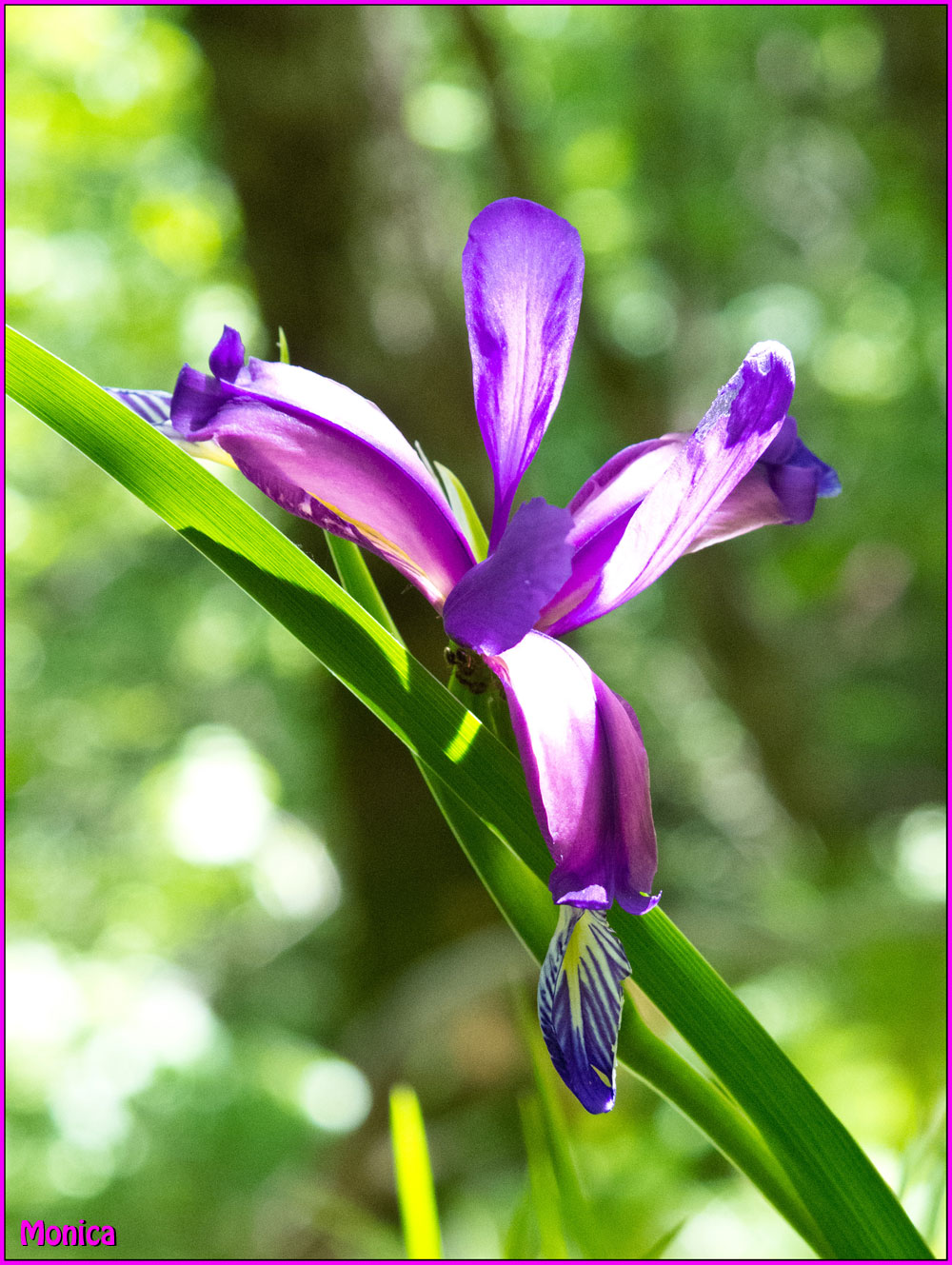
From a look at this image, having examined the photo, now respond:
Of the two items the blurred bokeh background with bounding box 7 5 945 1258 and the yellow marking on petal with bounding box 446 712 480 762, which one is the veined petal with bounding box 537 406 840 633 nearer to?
the yellow marking on petal with bounding box 446 712 480 762

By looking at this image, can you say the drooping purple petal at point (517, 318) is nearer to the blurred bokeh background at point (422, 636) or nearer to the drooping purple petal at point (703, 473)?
the drooping purple petal at point (703, 473)

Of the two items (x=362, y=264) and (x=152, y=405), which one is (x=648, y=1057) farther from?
(x=362, y=264)

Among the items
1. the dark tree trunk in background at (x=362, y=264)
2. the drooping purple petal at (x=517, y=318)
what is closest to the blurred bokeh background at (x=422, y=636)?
the dark tree trunk in background at (x=362, y=264)

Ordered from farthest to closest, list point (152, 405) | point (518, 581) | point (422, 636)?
point (422, 636), point (152, 405), point (518, 581)

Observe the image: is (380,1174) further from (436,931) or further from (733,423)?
(733,423)

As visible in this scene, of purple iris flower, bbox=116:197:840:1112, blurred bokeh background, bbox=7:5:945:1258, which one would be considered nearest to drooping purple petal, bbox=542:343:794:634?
purple iris flower, bbox=116:197:840:1112

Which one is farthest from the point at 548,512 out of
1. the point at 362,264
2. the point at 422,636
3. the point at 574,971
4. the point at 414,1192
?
the point at 362,264

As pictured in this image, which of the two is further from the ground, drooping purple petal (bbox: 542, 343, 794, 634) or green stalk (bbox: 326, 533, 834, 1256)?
drooping purple petal (bbox: 542, 343, 794, 634)
